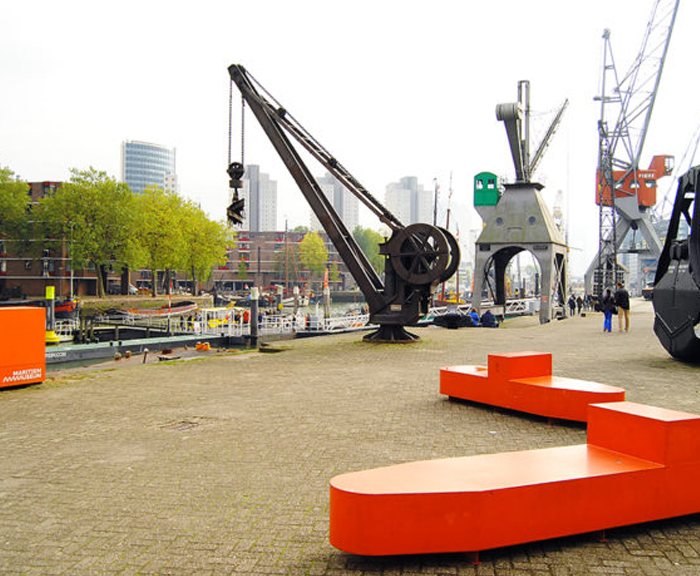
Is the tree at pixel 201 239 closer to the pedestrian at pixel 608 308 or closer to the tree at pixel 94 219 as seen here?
the tree at pixel 94 219

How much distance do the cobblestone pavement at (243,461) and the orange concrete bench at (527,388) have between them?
0.22 meters

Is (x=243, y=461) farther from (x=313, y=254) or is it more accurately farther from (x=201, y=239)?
(x=313, y=254)

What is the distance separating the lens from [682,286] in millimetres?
13312

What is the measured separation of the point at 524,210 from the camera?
35000 millimetres

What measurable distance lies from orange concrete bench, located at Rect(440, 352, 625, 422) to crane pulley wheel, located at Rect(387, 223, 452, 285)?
9141 millimetres

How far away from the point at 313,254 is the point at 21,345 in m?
106

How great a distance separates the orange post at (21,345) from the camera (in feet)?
36.3

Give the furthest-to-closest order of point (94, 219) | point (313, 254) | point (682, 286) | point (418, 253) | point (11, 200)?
point (313, 254) → point (11, 200) → point (94, 219) → point (418, 253) → point (682, 286)

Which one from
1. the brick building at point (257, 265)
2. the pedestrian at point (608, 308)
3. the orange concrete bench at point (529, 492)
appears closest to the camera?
the orange concrete bench at point (529, 492)

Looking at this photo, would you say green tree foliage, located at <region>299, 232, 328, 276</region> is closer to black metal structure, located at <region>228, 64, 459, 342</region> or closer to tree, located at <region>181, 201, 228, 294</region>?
tree, located at <region>181, 201, 228, 294</region>

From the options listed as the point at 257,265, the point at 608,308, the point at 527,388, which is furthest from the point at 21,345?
the point at 257,265

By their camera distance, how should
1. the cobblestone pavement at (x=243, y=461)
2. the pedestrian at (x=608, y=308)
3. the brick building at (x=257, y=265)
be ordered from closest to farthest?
the cobblestone pavement at (x=243, y=461) < the pedestrian at (x=608, y=308) < the brick building at (x=257, y=265)

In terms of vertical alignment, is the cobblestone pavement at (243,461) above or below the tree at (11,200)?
below


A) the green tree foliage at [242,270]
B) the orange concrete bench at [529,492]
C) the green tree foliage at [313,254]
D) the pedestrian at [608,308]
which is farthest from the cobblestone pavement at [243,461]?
the green tree foliage at [242,270]
